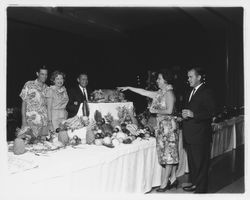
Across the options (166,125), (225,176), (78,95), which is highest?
(78,95)

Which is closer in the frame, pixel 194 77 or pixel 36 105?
pixel 194 77

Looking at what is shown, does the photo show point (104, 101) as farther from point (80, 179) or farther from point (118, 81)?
point (118, 81)

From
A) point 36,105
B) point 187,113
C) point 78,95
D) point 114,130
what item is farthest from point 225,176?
point 36,105

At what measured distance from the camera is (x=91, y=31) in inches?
274

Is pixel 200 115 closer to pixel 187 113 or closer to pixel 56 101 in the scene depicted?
pixel 187 113

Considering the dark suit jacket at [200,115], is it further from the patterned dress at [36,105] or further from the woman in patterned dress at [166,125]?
the patterned dress at [36,105]

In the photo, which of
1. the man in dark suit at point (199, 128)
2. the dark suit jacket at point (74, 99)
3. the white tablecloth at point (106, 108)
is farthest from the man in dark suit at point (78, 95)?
the man in dark suit at point (199, 128)

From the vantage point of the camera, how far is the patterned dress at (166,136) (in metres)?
2.87

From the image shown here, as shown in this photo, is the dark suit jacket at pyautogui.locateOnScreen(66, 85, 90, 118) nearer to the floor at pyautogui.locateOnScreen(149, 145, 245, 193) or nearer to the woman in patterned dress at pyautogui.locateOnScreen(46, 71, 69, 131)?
the woman in patterned dress at pyautogui.locateOnScreen(46, 71, 69, 131)

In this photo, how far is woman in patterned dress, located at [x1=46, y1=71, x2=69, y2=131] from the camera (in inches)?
124

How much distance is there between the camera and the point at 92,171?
6.94 ft

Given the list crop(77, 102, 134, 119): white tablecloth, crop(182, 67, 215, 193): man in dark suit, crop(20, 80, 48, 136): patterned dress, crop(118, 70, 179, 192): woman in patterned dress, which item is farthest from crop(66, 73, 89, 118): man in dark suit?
crop(182, 67, 215, 193): man in dark suit

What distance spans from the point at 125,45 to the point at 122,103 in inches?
197

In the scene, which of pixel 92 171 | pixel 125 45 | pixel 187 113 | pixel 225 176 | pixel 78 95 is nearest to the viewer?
pixel 92 171
